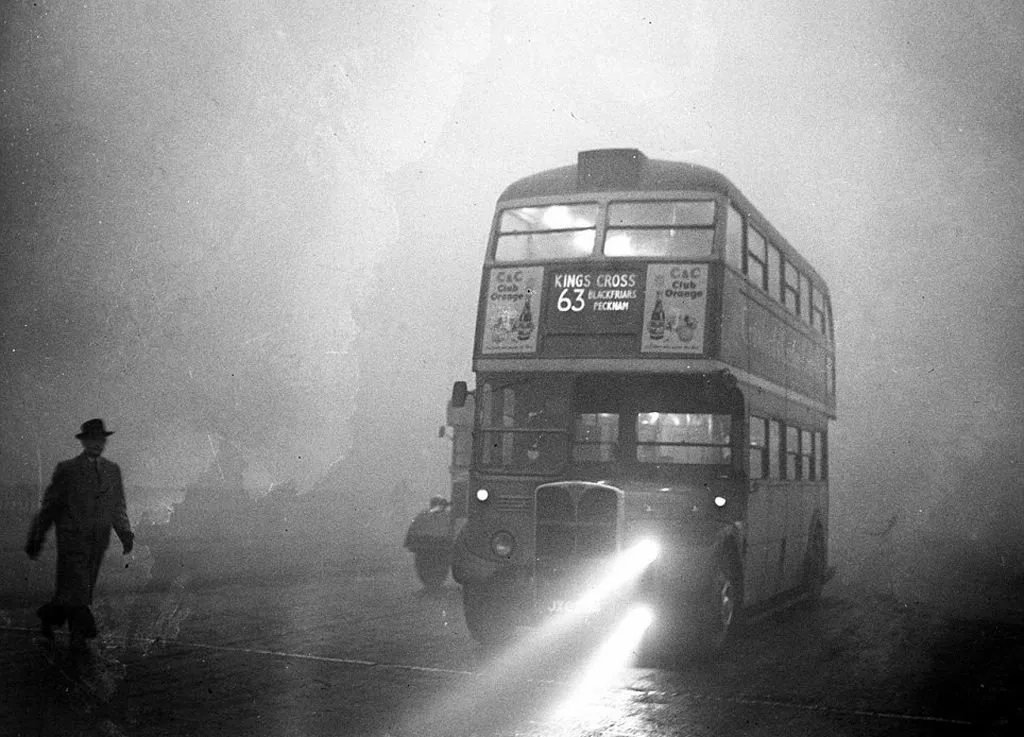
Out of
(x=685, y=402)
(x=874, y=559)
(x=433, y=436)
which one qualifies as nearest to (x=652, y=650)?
(x=685, y=402)

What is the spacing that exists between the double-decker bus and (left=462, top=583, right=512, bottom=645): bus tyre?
13 mm

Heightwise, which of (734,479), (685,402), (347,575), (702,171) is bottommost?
(347,575)

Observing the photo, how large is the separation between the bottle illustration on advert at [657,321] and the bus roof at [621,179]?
3.85 ft

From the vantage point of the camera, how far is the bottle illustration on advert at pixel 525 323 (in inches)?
419

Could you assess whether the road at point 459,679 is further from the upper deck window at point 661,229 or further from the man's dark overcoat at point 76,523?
the upper deck window at point 661,229

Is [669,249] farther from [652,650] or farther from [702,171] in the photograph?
[652,650]

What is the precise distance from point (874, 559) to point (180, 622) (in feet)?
61.6

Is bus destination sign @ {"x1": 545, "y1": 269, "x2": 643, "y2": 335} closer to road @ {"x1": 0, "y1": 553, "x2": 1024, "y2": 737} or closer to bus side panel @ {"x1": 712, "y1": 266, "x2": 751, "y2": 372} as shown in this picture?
bus side panel @ {"x1": 712, "y1": 266, "x2": 751, "y2": 372}

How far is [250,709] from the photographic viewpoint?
7.11 meters

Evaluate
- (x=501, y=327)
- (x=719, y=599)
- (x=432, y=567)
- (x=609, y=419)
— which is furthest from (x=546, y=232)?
(x=432, y=567)

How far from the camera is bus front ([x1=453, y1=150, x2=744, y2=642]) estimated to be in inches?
389

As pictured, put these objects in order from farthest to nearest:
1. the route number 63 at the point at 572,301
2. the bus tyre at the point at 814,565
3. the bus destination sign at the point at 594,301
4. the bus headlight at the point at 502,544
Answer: the bus tyre at the point at 814,565, the route number 63 at the point at 572,301, the bus destination sign at the point at 594,301, the bus headlight at the point at 502,544

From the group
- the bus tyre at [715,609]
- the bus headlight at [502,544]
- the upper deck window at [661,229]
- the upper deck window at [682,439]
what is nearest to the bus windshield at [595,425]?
the upper deck window at [682,439]

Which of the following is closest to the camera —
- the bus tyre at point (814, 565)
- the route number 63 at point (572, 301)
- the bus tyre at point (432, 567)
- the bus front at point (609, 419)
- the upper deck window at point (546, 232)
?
the bus front at point (609, 419)
